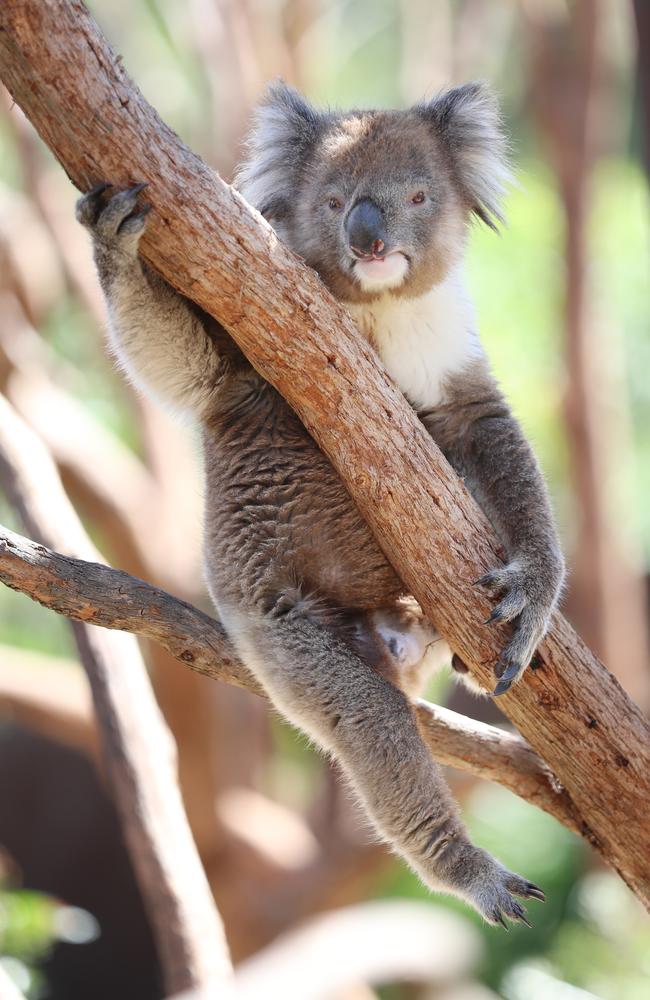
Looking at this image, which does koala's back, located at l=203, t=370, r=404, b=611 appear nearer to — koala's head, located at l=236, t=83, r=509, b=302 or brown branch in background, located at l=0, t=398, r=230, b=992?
koala's head, located at l=236, t=83, r=509, b=302

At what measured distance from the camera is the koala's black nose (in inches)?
98.7

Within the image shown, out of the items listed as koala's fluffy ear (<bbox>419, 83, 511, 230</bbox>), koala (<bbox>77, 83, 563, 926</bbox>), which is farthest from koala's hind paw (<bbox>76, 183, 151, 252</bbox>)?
koala's fluffy ear (<bbox>419, 83, 511, 230</bbox>)

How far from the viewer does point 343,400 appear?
92.7 inches

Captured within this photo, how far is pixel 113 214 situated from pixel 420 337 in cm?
98

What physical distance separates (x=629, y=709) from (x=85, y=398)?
6.37 meters

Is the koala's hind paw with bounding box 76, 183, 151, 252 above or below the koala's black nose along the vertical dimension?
below

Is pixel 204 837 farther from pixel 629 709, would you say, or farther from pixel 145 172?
pixel 145 172

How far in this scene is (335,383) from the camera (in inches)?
92.0

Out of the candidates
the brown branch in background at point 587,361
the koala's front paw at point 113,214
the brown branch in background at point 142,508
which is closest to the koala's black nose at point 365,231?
the koala's front paw at point 113,214

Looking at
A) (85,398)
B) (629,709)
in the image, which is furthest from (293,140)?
(85,398)

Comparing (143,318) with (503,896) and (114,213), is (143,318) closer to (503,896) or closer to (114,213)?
(114,213)

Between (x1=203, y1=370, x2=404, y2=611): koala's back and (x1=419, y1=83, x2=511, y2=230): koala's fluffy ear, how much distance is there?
0.77 m

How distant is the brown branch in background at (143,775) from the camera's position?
127 inches

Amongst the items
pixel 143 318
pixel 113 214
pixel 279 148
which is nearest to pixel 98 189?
pixel 113 214
